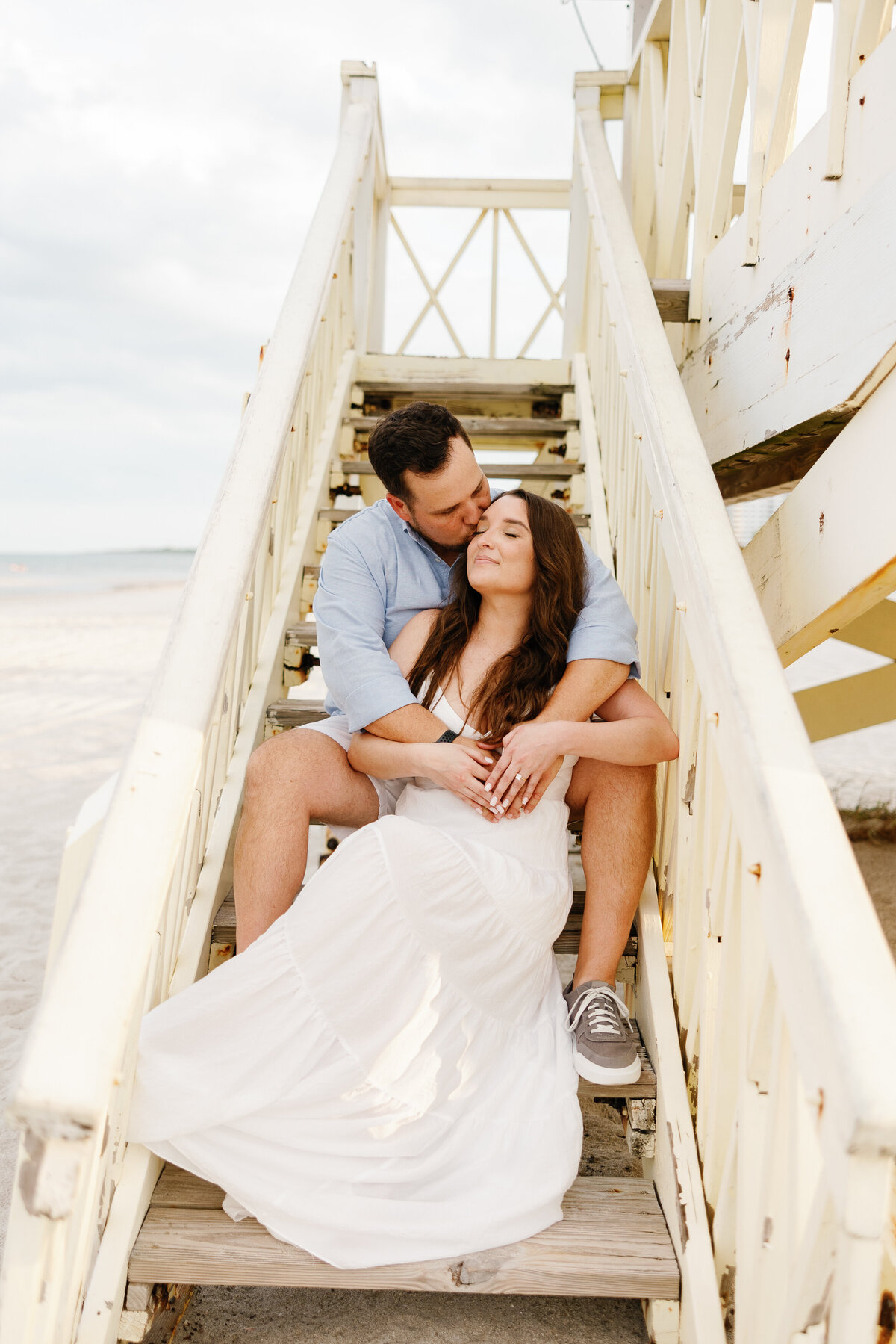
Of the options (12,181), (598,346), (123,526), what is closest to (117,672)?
(598,346)

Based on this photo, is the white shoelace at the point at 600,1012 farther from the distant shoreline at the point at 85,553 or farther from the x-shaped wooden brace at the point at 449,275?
the distant shoreline at the point at 85,553

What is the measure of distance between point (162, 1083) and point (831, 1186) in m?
0.86

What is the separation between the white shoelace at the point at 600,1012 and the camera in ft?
4.68

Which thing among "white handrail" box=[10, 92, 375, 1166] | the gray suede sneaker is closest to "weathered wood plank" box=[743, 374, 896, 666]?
the gray suede sneaker

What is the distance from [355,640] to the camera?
1.70 m

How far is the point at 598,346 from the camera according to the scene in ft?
10.1

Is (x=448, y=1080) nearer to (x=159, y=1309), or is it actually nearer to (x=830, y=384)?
(x=159, y=1309)

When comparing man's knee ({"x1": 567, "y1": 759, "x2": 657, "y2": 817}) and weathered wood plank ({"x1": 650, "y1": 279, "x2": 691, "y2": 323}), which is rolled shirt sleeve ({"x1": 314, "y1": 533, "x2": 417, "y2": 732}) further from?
weathered wood plank ({"x1": 650, "y1": 279, "x2": 691, "y2": 323})

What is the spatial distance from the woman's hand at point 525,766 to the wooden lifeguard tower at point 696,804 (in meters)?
0.22

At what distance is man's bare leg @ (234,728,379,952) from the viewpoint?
149cm

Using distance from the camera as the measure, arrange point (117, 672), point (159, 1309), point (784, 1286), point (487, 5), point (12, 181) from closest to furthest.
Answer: point (784, 1286), point (159, 1309), point (487, 5), point (117, 672), point (12, 181)

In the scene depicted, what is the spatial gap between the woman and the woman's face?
512 millimetres

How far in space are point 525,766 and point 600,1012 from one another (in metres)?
0.41

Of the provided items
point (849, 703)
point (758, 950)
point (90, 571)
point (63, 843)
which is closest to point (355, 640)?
Answer: point (758, 950)
